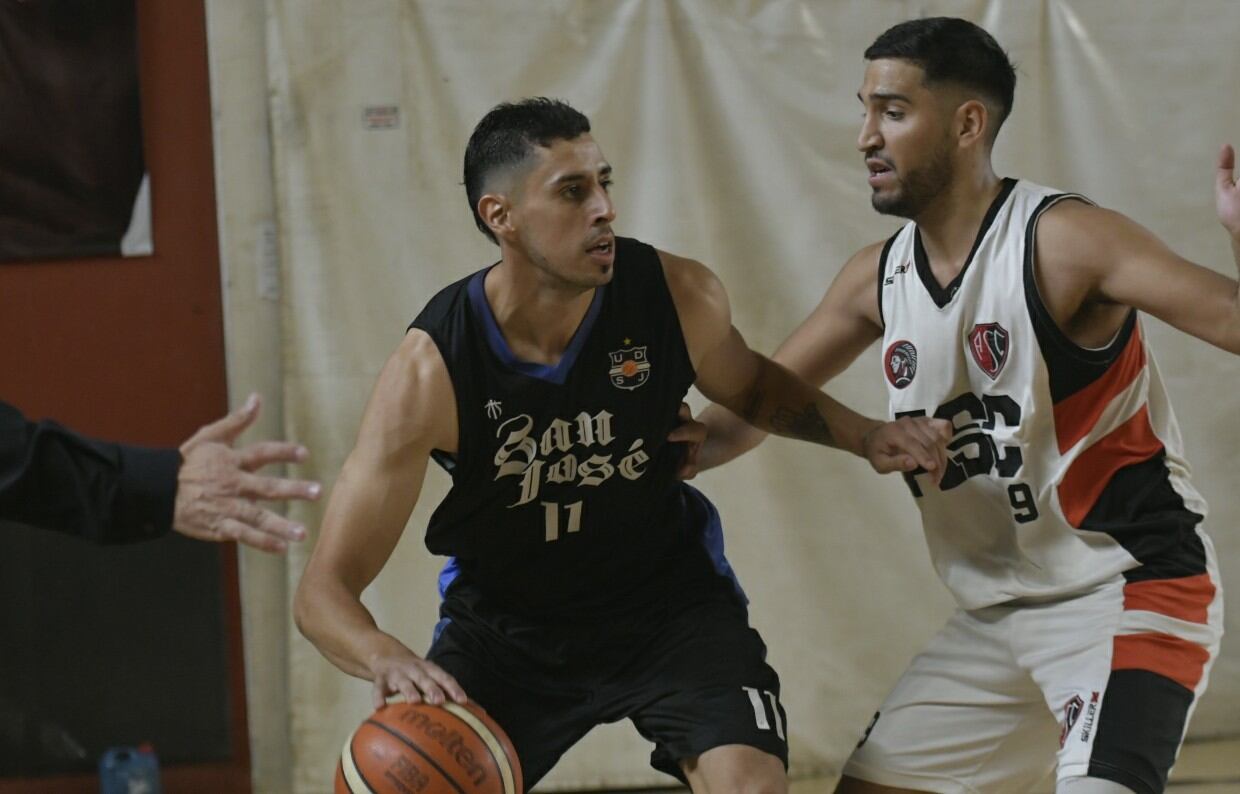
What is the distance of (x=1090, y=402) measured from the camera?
10.9 ft

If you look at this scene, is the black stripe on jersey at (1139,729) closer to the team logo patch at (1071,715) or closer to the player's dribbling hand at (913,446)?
the team logo patch at (1071,715)

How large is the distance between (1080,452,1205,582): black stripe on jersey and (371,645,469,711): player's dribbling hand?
1.49 meters

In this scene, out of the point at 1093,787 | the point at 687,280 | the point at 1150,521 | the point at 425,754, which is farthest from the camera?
the point at 687,280

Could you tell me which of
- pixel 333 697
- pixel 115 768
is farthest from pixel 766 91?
pixel 115 768

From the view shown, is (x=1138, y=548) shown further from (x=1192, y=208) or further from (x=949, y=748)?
(x=1192, y=208)

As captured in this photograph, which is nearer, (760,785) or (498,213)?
(760,785)

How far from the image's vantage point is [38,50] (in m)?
4.92

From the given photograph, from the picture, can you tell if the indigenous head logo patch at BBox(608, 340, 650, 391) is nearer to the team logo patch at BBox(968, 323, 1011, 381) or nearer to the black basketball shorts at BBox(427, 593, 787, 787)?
the black basketball shorts at BBox(427, 593, 787, 787)

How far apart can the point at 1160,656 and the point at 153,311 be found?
3543 millimetres

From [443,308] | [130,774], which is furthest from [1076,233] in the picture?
[130,774]

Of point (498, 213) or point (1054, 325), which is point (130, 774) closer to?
point (498, 213)

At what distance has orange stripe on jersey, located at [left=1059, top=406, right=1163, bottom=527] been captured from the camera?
335cm

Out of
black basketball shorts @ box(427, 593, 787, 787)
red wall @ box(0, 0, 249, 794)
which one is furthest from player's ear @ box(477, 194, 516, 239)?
red wall @ box(0, 0, 249, 794)

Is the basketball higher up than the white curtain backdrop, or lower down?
lower down
